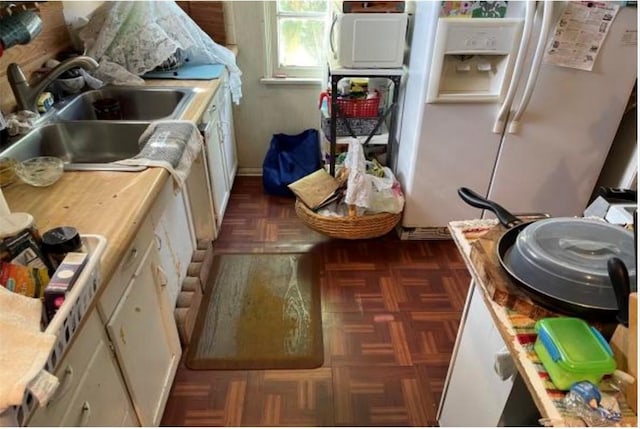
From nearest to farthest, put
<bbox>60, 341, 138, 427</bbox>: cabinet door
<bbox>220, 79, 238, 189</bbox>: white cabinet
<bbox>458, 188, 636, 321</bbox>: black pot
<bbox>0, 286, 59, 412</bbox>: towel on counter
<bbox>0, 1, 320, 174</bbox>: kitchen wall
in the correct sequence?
<bbox>0, 286, 59, 412</bbox>: towel on counter
<bbox>458, 188, 636, 321</bbox>: black pot
<bbox>60, 341, 138, 427</bbox>: cabinet door
<bbox>220, 79, 238, 189</bbox>: white cabinet
<bbox>0, 1, 320, 174</bbox>: kitchen wall

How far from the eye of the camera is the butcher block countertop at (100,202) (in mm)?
1062

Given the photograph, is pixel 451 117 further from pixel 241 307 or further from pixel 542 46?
pixel 241 307

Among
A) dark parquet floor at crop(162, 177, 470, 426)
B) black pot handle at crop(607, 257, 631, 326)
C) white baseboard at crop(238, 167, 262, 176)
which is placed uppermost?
black pot handle at crop(607, 257, 631, 326)

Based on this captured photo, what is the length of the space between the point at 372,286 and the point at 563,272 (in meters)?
1.43

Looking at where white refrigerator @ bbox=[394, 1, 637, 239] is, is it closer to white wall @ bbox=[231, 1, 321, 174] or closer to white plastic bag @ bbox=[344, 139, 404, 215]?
white plastic bag @ bbox=[344, 139, 404, 215]

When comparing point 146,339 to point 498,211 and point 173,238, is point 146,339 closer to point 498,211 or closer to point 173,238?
point 173,238

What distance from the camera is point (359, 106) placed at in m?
2.45

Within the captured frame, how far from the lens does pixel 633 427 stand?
674 mm

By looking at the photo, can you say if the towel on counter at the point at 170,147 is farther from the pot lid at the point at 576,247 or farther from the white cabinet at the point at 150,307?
the pot lid at the point at 576,247

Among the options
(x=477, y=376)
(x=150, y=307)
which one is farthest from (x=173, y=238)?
(x=477, y=376)

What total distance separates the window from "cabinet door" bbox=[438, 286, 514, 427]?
204cm

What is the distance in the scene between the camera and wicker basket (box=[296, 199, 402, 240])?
90.7 inches

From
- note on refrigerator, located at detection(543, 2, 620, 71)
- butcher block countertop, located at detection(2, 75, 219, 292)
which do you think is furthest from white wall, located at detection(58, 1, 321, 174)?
butcher block countertop, located at detection(2, 75, 219, 292)

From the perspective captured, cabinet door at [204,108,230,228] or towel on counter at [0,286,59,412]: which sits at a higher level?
towel on counter at [0,286,59,412]
